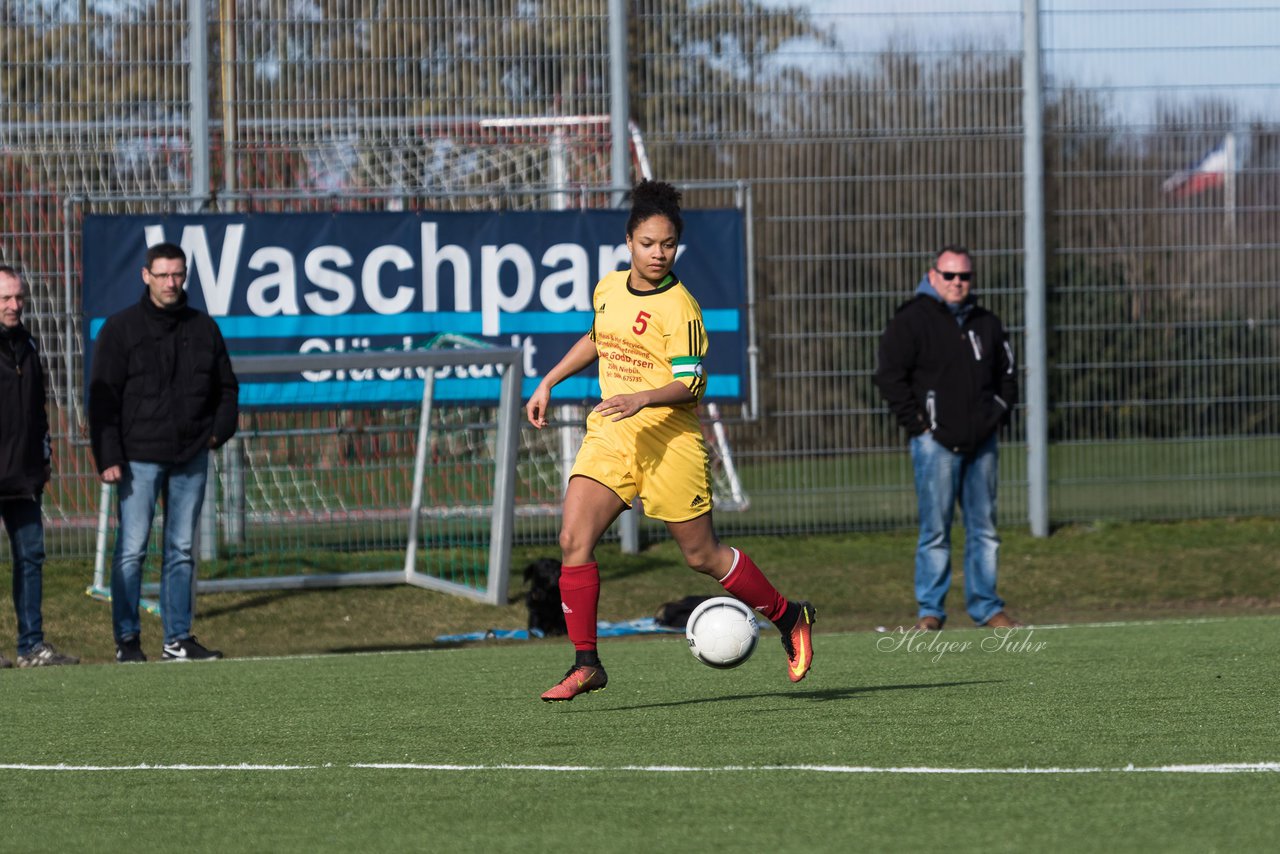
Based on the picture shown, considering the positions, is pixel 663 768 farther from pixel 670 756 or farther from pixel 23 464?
pixel 23 464

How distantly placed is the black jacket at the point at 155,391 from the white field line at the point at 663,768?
4.33 meters

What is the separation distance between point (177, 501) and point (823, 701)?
4.61 meters

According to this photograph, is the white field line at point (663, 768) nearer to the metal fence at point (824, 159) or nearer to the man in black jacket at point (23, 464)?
the man in black jacket at point (23, 464)

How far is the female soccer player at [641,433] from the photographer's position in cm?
696

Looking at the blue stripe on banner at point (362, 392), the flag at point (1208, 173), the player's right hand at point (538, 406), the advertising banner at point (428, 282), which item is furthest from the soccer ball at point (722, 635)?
the flag at point (1208, 173)

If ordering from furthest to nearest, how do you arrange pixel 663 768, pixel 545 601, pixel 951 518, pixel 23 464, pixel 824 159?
pixel 824 159
pixel 545 601
pixel 951 518
pixel 23 464
pixel 663 768

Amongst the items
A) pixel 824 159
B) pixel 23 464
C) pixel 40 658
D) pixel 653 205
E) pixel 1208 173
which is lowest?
pixel 40 658

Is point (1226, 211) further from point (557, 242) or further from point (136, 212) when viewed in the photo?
point (136, 212)

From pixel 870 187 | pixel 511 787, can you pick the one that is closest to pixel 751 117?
pixel 870 187

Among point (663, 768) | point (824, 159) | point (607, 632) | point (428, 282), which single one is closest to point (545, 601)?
point (607, 632)

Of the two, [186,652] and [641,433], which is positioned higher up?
[641,433]

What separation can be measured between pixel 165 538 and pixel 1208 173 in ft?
28.9

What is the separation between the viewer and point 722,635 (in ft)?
22.7

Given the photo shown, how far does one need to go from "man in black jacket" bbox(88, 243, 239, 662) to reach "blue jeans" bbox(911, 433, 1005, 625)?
4.02 metres
